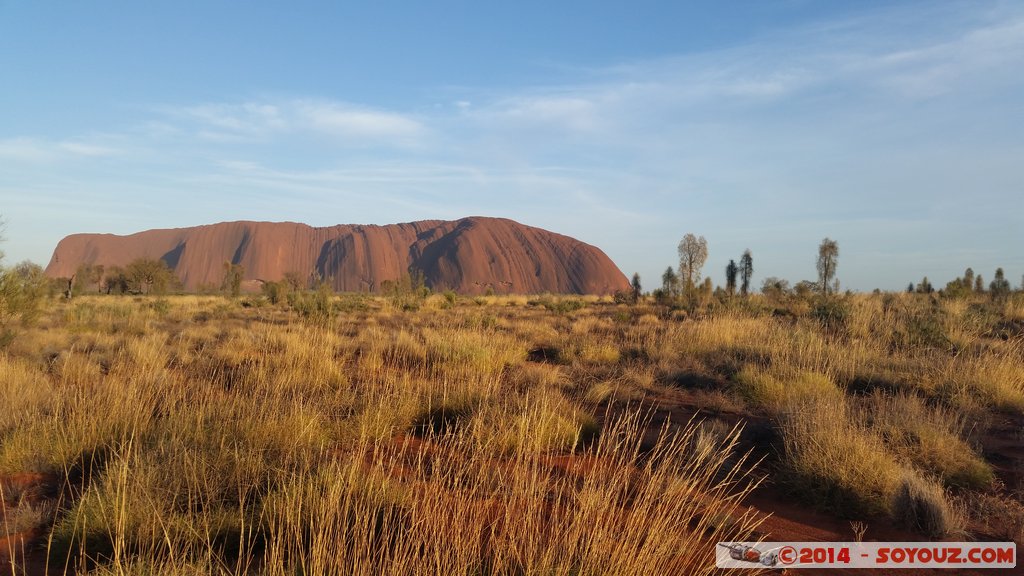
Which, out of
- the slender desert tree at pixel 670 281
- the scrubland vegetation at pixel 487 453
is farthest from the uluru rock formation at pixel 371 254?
the scrubland vegetation at pixel 487 453

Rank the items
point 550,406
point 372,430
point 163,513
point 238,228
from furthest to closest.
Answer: point 238,228 < point 550,406 < point 372,430 < point 163,513

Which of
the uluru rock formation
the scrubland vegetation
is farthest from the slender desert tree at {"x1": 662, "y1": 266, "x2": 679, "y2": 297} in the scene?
the uluru rock formation

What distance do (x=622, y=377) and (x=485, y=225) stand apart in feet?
407

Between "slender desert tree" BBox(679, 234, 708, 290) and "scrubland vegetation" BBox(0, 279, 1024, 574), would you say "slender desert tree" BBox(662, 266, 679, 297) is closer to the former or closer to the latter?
"slender desert tree" BBox(679, 234, 708, 290)

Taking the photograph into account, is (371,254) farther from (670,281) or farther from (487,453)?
Result: (487,453)

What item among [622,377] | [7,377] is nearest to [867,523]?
[622,377]

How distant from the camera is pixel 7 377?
6199 mm

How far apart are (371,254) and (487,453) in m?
123

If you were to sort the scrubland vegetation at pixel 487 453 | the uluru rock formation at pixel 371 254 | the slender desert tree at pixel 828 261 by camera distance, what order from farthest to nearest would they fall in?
the uluru rock formation at pixel 371 254 → the slender desert tree at pixel 828 261 → the scrubland vegetation at pixel 487 453

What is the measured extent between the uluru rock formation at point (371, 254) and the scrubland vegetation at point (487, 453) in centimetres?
9587

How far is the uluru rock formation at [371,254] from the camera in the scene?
112 meters

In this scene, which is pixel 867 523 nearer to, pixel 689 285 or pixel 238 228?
pixel 689 285

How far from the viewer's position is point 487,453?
4289 mm

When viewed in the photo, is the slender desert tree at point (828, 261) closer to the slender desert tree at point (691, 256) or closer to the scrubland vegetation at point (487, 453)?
the slender desert tree at point (691, 256)
